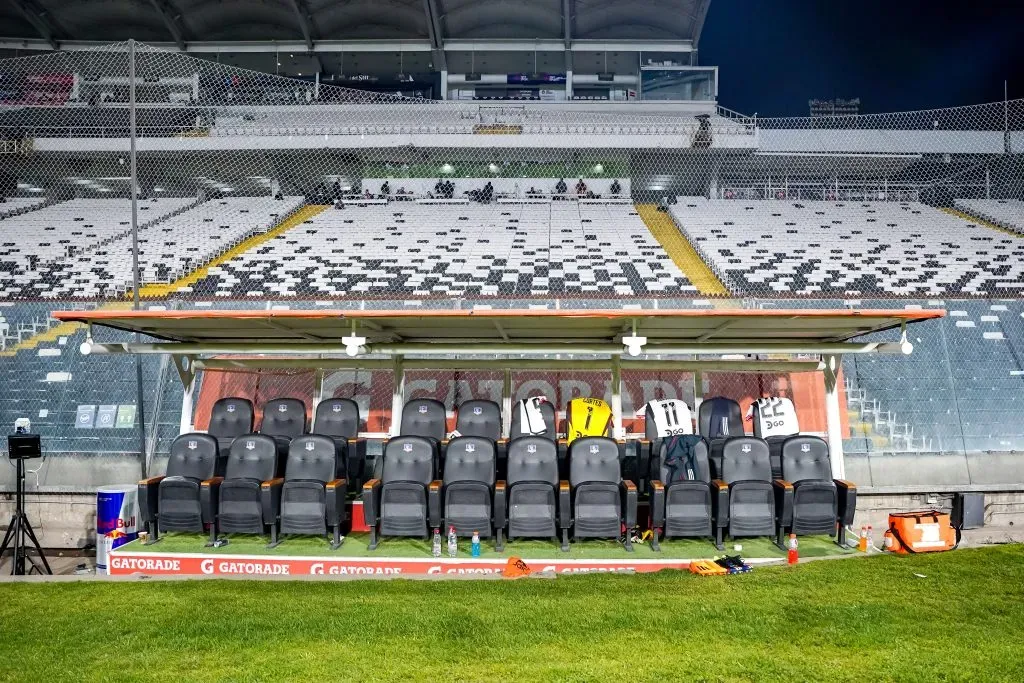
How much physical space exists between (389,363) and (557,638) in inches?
215

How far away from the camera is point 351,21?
28203 millimetres

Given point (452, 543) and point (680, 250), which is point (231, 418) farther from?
point (680, 250)

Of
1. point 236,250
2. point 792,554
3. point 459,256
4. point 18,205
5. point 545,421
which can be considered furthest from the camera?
point 18,205

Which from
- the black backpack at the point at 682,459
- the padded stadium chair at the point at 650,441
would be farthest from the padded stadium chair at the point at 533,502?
the padded stadium chair at the point at 650,441

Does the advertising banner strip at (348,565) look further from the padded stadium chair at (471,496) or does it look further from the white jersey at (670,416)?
the white jersey at (670,416)

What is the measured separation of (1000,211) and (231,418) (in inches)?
943

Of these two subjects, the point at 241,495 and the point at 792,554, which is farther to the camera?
the point at 241,495

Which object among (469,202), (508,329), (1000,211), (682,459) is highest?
(469,202)

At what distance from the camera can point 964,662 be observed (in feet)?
13.4

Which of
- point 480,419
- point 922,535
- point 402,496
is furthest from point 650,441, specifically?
point 402,496

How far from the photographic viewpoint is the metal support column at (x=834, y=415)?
8.54m

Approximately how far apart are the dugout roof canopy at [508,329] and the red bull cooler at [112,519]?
1.49 metres

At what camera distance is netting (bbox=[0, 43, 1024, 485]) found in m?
15.9

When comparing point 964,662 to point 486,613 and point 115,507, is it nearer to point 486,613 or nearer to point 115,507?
point 486,613
